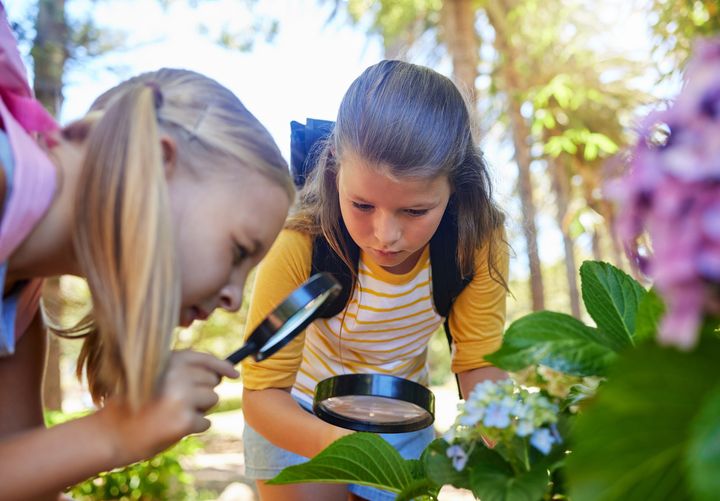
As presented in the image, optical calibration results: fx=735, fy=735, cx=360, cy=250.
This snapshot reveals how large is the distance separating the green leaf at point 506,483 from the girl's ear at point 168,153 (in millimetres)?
627

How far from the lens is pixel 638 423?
1.71 feet

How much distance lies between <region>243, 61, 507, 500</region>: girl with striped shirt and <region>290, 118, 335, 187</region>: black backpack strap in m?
0.09

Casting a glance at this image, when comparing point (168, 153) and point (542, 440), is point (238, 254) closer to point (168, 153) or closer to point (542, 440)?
point (168, 153)

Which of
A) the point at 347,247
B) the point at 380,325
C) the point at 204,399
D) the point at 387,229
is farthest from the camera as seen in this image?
the point at 380,325

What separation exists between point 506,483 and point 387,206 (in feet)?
3.42

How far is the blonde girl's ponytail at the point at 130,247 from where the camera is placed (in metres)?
0.97

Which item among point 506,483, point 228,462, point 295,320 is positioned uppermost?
point 295,320

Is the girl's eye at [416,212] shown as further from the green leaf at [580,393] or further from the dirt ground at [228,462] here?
the dirt ground at [228,462]

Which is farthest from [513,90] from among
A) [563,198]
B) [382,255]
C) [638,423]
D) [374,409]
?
[638,423]

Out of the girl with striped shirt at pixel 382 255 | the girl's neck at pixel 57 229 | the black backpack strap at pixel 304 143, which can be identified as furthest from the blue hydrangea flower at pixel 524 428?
the black backpack strap at pixel 304 143

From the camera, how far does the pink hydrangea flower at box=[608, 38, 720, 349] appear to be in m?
0.46

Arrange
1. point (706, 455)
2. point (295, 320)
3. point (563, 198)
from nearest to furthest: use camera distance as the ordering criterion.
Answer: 1. point (706, 455)
2. point (295, 320)
3. point (563, 198)

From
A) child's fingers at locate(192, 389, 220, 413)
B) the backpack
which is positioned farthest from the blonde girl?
the backpack

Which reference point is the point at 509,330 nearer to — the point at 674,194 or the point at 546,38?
the point at 674,194
